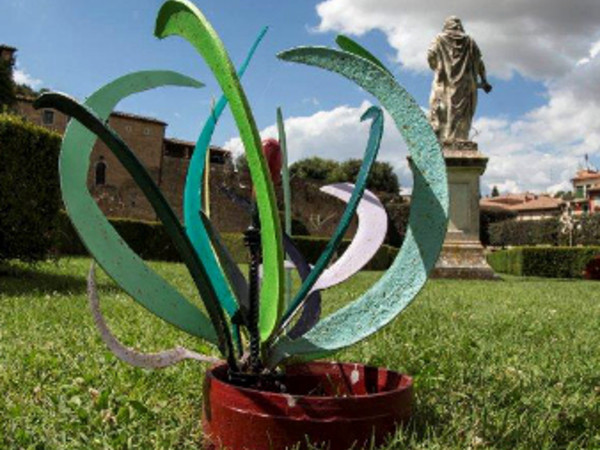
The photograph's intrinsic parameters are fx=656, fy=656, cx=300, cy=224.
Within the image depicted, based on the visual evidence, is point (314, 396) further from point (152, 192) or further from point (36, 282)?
point (36, 282)

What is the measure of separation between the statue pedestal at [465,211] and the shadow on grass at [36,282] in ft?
20.9

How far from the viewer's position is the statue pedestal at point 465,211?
11562 mm

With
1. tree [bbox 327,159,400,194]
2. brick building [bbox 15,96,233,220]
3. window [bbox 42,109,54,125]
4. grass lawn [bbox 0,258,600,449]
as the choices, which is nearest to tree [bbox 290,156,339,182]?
tree [bbox 327,159,400,194]

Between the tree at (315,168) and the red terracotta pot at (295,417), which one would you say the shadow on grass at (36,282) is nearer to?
the red terracotta pot at (295,417)

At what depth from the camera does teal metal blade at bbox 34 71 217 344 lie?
6.10 ft

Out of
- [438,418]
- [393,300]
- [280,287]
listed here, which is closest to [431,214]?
[393,300]

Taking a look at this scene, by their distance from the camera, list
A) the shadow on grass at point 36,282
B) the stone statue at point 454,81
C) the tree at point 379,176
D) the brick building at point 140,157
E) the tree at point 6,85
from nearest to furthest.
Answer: the shadow on grass at point 36,282
the stone statue at point 454,81
the tree at point 6,85
the brick building at point 140,157
the tree at point 379,176

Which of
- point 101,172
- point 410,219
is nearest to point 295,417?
point 410,219

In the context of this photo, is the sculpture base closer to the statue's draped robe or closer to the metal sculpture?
the statue's draped robe

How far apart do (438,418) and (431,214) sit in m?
0.72

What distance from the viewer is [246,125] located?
1.63m

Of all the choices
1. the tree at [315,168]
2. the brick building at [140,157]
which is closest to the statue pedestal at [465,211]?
the brick building at [140,157]

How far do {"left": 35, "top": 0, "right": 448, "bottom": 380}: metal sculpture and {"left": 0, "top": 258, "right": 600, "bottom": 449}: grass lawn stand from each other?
26 cm

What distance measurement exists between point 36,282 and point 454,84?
27.4ft
